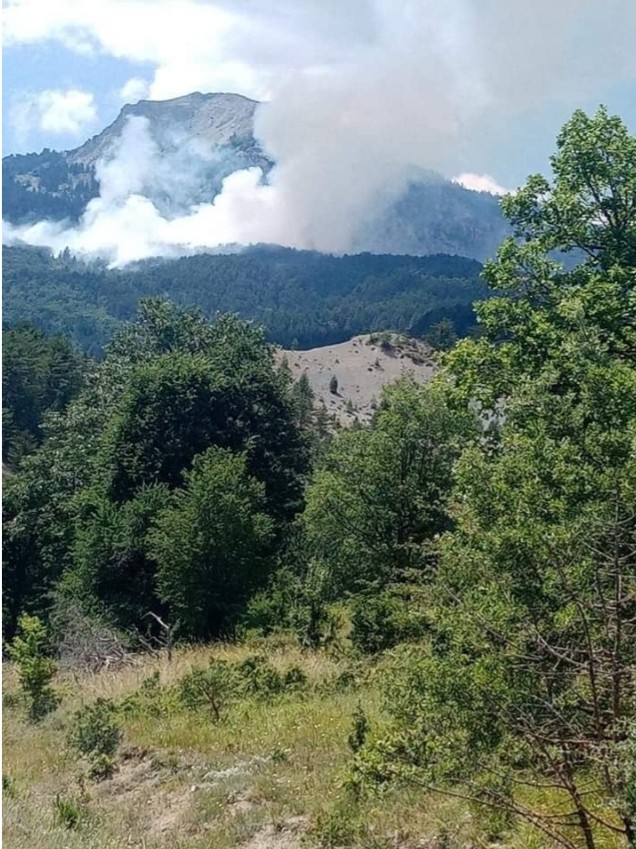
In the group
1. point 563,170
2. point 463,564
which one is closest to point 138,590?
point 563,170

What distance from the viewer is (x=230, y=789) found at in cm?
852

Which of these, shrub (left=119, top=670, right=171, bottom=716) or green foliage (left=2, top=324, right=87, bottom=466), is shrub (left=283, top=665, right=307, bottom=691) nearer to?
shrub (left=119, top=670, right=171, bottom=716)

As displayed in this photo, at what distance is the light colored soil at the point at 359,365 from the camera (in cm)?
13850

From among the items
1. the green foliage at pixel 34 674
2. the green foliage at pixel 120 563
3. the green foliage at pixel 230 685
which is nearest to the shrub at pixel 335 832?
the green foliage at pixel 230 685

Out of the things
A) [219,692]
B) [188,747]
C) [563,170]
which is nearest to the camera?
[188,747]

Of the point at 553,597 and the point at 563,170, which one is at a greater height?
the point at 563,170

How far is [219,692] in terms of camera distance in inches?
483

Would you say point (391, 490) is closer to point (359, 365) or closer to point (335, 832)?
point (335, 832)

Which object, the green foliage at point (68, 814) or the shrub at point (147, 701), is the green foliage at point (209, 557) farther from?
the green foliage at point (68, 814)

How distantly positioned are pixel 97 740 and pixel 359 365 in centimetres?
14716

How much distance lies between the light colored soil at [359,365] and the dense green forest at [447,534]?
94.9 m

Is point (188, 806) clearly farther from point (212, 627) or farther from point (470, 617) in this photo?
point (212, 627)

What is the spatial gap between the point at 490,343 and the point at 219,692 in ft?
23.8

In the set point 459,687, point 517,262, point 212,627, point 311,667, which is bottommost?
point 212,627
